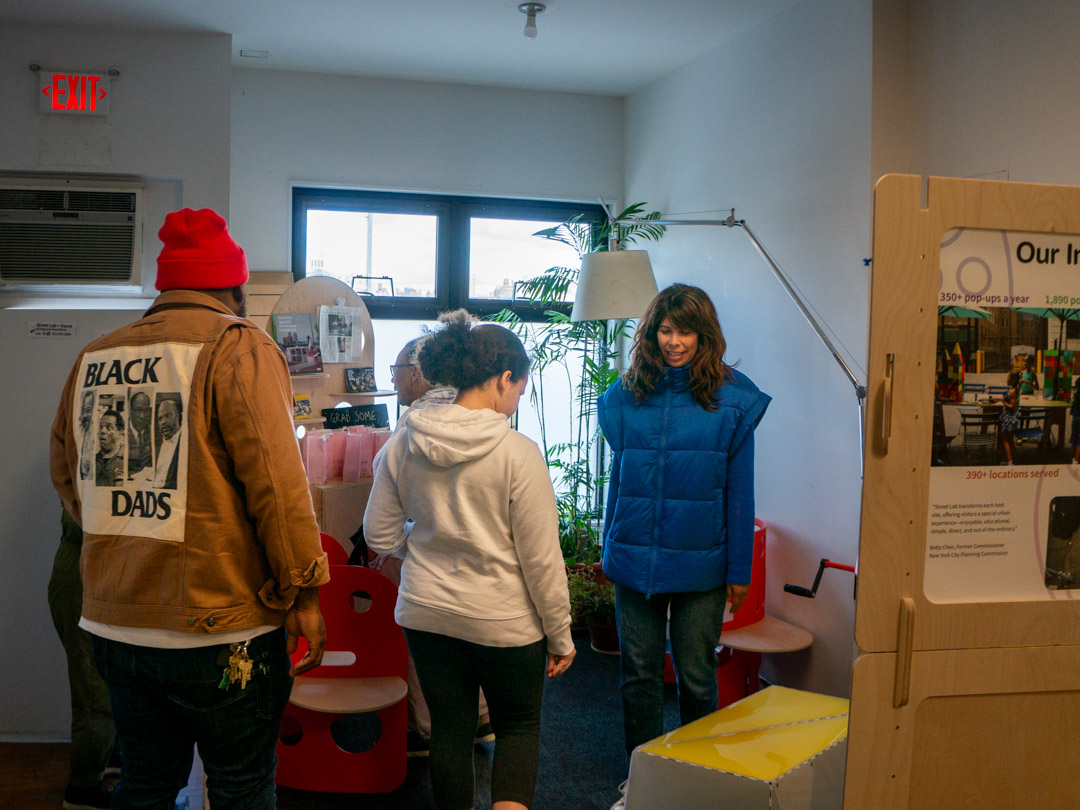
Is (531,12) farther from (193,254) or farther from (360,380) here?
(193,254)

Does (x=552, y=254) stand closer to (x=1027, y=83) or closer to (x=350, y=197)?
(x=350, y=197)

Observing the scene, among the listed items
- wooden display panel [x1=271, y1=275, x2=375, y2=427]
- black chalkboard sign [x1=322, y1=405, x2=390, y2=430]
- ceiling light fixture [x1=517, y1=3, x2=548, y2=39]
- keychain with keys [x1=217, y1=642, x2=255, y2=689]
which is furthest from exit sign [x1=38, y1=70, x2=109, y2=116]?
keychain with keys [x1=217, y1=642, x2=255, y2=689]

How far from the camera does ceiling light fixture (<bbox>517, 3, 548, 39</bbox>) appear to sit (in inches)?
129

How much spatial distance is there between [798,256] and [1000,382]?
2.03 m

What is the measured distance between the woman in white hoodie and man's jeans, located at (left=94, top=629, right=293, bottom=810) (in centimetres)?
35

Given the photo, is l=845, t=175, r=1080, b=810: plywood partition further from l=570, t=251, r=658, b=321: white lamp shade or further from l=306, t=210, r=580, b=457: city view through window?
l=306, t=210, r=580, b=457: city view through window

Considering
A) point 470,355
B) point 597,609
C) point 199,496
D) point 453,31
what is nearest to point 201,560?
point 199,496

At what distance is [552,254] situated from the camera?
483 cm

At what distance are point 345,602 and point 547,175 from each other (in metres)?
2.90

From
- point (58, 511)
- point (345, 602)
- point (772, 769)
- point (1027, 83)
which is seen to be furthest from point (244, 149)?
point (772, 769)

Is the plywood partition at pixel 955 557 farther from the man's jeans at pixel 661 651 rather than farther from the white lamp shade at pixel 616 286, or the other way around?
the white lamp shade at pixel 616 286

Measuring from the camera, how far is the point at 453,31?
11.9 ft

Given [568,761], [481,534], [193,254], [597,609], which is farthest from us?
[597,609]

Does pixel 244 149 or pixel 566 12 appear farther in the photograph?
pixel 244 149
